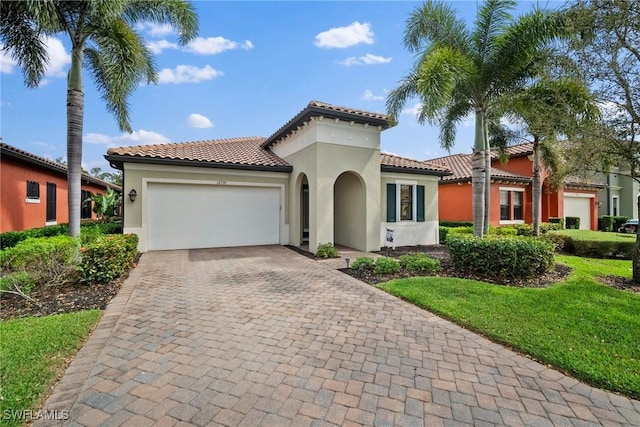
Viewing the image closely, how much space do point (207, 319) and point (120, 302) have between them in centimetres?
205

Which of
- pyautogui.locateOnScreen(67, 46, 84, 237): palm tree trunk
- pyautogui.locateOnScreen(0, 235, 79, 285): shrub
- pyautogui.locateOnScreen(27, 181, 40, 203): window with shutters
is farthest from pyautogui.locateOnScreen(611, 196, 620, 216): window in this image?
pyautogui.locateOnScreen(27, 181, 40, 203): window with shutters

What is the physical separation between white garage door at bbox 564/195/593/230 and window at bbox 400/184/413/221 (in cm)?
1662

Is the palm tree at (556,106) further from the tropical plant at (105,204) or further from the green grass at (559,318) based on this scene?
the tropical plant at (105,204)

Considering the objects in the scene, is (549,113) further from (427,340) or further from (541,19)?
(427,340)

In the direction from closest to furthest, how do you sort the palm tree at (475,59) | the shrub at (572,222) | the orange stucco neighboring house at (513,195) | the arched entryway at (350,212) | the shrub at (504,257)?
the shrub at (504,257) < the palm tree at (475,59) < the arched entryway at (350,212) < the orange stucco neighboring house at (513,195) < the shrub at (572,222)

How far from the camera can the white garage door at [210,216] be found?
1137 cm

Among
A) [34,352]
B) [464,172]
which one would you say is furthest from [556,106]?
[34,352]

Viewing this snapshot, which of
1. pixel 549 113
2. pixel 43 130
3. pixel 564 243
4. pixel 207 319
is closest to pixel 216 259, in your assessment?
pixel 207 319

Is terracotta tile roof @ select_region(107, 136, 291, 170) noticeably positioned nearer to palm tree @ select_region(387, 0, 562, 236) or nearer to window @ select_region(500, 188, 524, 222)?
palm tree @ select_region(387, 0, 562, 236)

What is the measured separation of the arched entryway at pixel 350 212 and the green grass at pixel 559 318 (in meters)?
4.98

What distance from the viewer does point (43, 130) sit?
45.2 ft

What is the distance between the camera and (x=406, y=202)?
1338cm

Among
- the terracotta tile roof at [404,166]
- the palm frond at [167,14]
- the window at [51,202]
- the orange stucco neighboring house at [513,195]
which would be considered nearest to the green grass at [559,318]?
the terracotta tile roof at [404,166]

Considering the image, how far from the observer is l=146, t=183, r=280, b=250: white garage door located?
1137 centimetres
